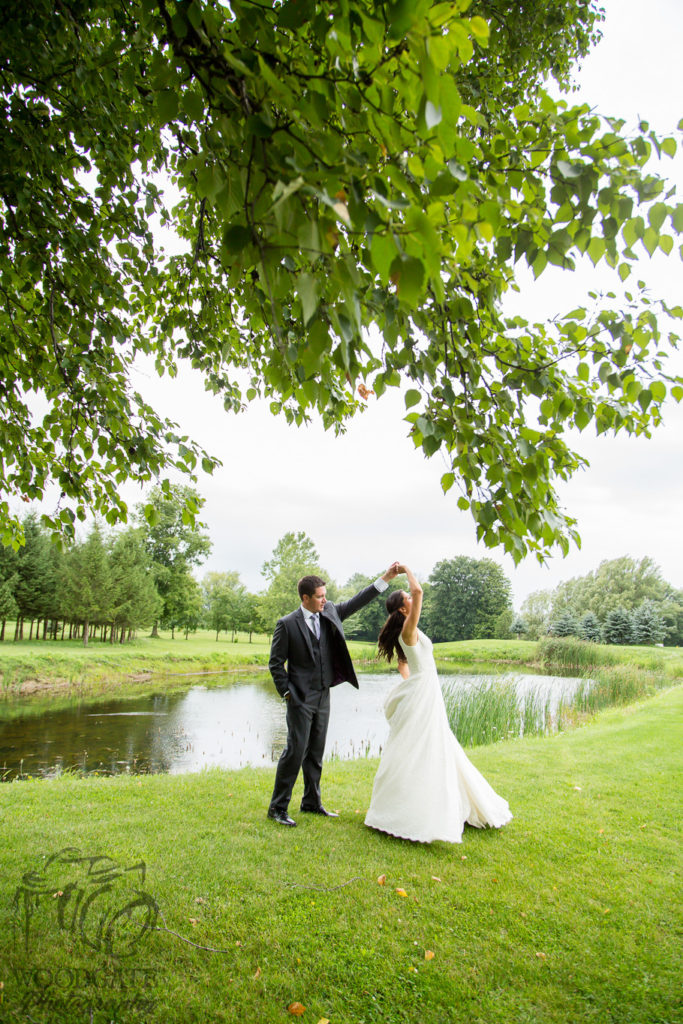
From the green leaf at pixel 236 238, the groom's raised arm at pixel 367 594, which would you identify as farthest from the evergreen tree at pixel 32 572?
the green leaf at pixel 236 238

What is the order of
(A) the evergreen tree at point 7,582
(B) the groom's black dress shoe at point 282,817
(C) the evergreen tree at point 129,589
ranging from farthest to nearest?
(C) the evergreen tree at point 129,589 < (A) the evergreen tree at point 7,582 < (B) the groom's black dress shoe at point 282,817

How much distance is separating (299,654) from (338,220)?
4534 mm

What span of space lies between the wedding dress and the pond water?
14.5 ft

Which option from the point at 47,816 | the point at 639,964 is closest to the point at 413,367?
the point at 639,964

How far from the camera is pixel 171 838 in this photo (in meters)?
4.71

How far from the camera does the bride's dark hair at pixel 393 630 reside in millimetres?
5285

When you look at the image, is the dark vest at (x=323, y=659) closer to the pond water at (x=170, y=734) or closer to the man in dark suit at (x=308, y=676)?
the man in dark suit at (x=308, y=676)

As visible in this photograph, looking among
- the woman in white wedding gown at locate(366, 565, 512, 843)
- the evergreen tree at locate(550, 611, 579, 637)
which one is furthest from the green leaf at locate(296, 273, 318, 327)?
the evergreen tree at locate(550, 611, 579, 637)

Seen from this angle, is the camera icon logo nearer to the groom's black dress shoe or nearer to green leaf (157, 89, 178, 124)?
Result: the groom's black dress shoe

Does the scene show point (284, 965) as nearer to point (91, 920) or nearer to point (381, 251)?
point (91, 920)

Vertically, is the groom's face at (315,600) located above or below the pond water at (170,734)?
above

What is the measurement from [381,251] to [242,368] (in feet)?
17.7

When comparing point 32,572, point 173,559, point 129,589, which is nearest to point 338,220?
point 32,572

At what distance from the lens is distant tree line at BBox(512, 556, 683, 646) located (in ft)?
160
